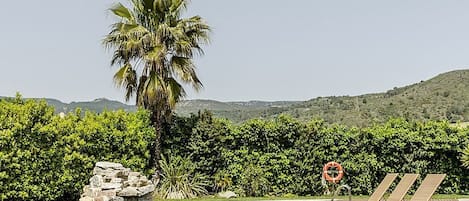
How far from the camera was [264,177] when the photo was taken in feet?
51.7

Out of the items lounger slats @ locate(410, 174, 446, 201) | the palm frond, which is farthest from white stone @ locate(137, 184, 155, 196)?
the palm frond

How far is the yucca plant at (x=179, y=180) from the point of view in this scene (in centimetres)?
1491

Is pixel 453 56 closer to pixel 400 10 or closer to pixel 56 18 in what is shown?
pixel 400 10

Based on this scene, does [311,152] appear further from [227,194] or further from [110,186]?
[110,186]

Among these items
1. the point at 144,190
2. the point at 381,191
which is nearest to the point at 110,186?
the point at 144,190

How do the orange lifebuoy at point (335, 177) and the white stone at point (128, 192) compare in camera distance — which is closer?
the white stone at point (128, 192)

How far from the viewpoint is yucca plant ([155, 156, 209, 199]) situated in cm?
1491

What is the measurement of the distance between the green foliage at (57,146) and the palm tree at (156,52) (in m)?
0.66

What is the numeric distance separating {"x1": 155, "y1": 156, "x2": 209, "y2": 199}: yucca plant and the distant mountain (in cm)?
1081

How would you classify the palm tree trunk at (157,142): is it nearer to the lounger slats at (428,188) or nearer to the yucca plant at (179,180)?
the yucca plant at (179,180)

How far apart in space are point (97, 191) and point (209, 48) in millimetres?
6006

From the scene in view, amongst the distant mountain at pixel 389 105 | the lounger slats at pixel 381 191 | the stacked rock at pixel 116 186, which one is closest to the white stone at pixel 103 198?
the stacked rock at pixel 116 186

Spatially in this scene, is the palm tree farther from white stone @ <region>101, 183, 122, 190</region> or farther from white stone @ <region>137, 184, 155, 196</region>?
white stone @ <region>101, 183, 122, 190</region>

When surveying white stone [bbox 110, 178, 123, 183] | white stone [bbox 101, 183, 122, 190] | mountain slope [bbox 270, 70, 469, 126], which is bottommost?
white stone [bbox 101, 183, 122, 190]
